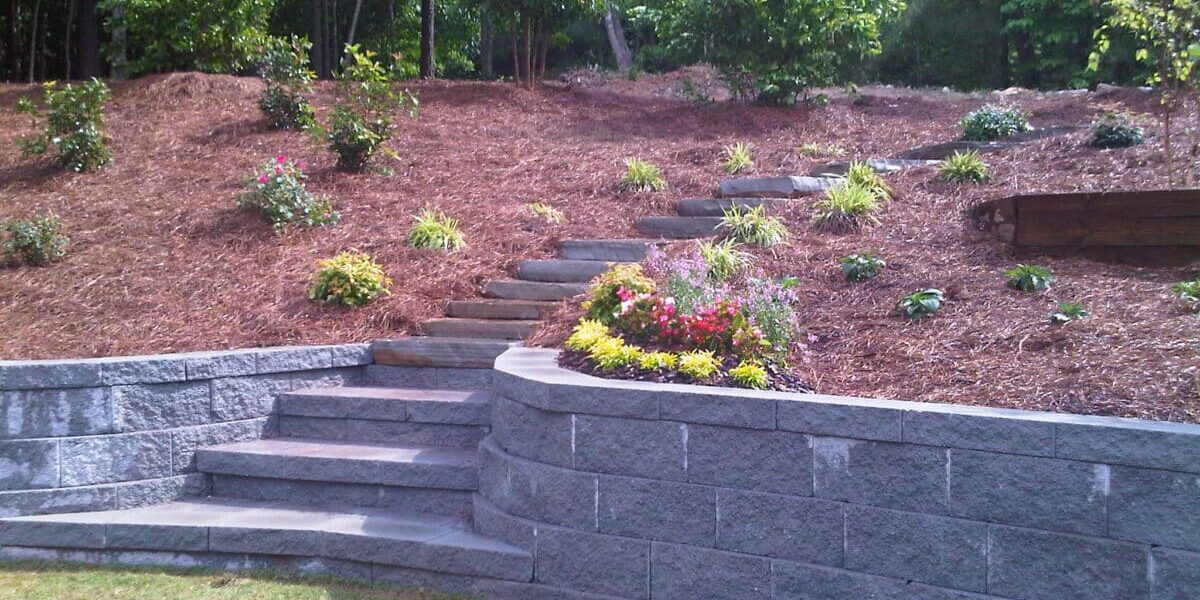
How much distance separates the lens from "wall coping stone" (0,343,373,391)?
5.28m

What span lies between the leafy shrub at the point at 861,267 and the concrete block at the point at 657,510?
2.29 meters

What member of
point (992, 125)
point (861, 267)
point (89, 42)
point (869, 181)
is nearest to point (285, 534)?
point (861, 267)

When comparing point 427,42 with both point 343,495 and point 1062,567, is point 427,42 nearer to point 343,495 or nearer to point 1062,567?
point 343,495

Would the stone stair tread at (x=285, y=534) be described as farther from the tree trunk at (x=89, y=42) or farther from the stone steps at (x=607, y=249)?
the tree trunk at (x=89, y=42)

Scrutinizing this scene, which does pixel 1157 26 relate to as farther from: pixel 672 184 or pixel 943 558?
pixel 943 558

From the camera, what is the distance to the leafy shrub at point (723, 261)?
618 centimetres

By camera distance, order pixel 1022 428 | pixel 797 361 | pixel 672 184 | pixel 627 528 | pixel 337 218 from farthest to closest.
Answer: pixel 672 184
pixel 337 218
pixel 797 361
pixel 627 528
pixel 1022 428

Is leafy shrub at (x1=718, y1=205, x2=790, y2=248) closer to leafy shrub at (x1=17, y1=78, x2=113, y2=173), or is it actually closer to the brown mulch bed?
the brown mulch bed

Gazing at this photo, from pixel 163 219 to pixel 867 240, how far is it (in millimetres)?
5455

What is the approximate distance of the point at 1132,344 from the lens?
4406 millimetres

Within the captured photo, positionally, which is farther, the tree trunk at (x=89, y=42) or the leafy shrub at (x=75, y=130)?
the tree trunk at (x=89, y=42)

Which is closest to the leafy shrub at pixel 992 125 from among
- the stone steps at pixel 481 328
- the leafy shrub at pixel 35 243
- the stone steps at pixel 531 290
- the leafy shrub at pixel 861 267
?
the leafy shrub at pixel 861 267

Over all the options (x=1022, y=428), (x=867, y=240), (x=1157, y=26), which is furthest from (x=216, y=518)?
(x=1157, y=26)

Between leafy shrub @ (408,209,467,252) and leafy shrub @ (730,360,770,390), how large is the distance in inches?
133
